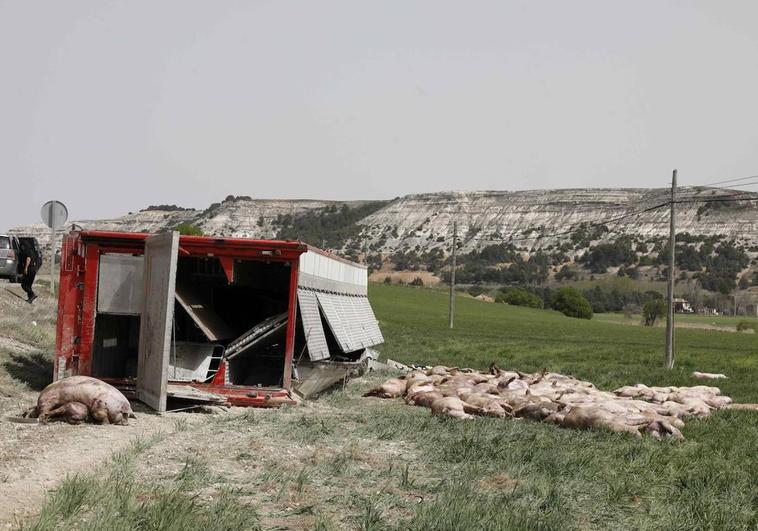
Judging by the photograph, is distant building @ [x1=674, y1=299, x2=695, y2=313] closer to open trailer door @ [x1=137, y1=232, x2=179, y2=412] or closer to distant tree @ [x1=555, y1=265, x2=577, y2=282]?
distant tree @ [x1=555, y1=265, x2=577, y2=282]

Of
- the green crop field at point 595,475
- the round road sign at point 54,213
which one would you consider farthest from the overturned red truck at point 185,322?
the round road sign at point 54,213

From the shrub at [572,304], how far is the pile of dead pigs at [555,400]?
3333 inches

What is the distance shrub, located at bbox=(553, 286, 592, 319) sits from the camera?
101 meters

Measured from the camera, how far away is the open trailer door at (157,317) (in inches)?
460

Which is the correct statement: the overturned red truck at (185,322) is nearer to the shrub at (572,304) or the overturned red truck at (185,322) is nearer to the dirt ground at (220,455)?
the dirt ground at (220,455)

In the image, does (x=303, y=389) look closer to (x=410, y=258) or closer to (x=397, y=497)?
(x=397, y=497)

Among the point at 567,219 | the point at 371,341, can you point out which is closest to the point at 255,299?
the point at 371,341

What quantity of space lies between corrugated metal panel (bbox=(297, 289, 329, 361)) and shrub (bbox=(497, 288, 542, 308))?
91491mm

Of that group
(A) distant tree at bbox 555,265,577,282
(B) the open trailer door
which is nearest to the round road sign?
(B) the open trailer door

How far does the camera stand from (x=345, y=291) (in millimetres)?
18062

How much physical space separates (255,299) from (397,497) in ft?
31.9

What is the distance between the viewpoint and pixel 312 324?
14102 millimetres

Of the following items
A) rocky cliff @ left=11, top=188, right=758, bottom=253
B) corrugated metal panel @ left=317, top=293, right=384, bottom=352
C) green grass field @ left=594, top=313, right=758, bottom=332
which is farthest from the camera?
rocky cliff @ left=11, top=188, right=758, bottom=253

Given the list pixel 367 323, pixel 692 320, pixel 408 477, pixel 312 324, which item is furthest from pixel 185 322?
pixel 692 320
